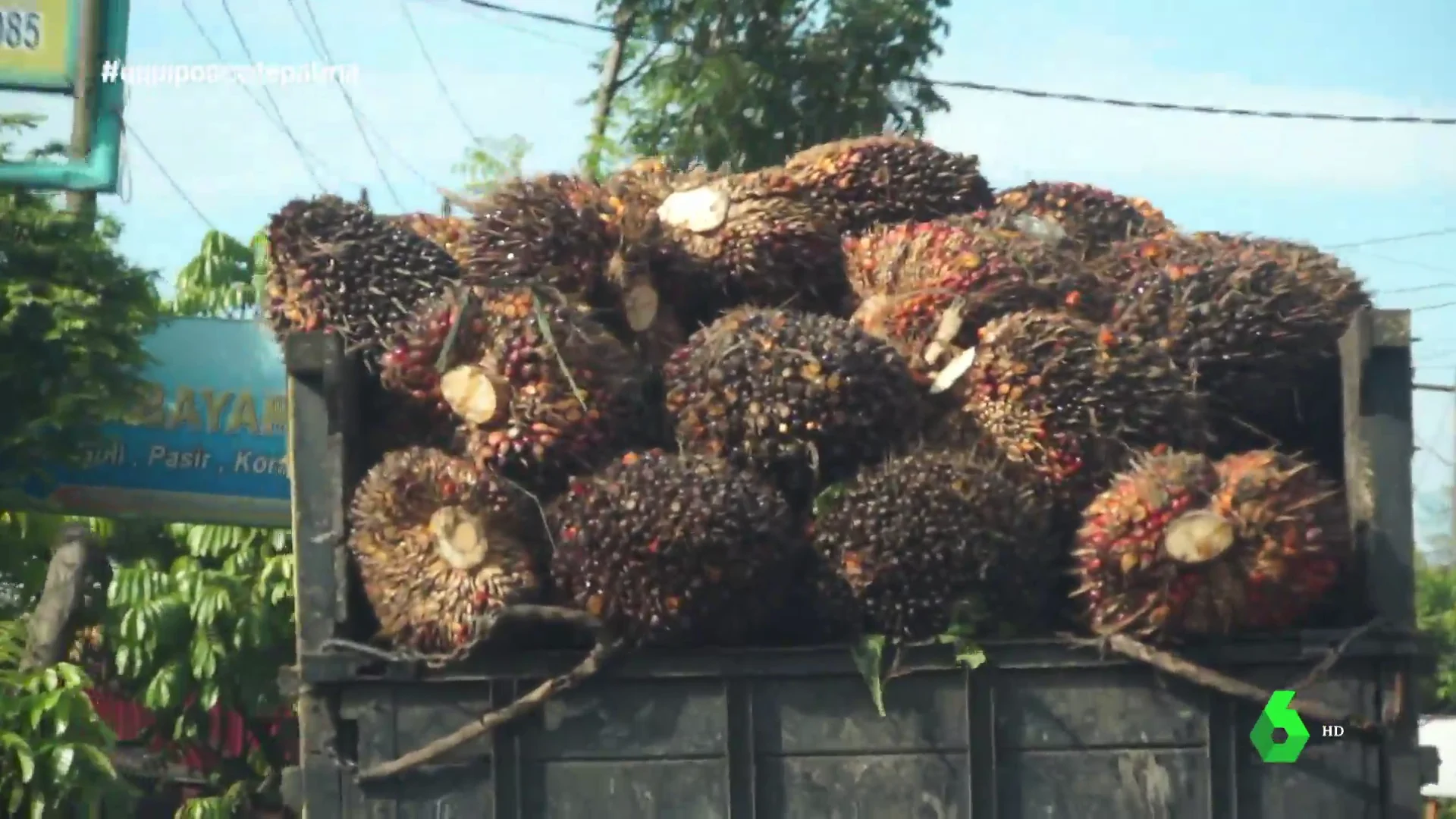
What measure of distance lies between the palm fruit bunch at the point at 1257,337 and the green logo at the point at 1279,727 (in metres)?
0.81

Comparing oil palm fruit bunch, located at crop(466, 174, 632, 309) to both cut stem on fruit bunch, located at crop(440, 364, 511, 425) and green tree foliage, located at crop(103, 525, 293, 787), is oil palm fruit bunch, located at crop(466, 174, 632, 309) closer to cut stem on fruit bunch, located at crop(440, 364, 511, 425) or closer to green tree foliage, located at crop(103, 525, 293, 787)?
cut stem on fruit bunch, located at crop(440, 364, 511, 425)

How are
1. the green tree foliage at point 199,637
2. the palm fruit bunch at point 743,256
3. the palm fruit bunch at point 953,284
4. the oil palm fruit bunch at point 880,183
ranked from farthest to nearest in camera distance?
1. the green tree foliage at point 199,637
2. the oil palm fruit bunch at point 880,183
3. the palm fruit bunch at point 743,256
4. the palm fruit bunch at point 953,284

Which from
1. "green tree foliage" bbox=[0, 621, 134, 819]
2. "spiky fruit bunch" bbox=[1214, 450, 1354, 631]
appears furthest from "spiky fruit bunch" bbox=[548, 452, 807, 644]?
"green tree foliage" bbox=[0, 621, 134, 819]

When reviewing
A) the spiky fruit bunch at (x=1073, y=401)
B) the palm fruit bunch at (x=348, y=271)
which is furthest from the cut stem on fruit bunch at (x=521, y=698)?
the spiky fruit bunch at (x=1073, y=401)

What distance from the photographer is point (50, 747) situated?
718 centimetres

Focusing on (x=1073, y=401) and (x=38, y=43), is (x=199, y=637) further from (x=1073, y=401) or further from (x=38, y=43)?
(x=1073, y=401)

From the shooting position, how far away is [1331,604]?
12.8 ft

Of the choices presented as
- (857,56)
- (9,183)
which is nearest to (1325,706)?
(9,183)

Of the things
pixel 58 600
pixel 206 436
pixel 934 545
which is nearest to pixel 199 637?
pixel 206 436

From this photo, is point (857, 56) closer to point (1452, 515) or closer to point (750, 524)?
point (750, 524)

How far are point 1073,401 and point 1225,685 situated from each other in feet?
2.57

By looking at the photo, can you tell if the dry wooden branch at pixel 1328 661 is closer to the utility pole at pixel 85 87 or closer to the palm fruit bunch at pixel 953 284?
the palm fruit bunch at pixel 953 284

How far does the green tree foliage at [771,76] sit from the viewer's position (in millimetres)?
14648

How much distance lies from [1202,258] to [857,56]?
1122cm
